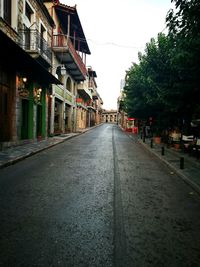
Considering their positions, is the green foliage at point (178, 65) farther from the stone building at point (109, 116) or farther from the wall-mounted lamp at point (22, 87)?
the stone building at point (109, 116)

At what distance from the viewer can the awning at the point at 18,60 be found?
383 inches

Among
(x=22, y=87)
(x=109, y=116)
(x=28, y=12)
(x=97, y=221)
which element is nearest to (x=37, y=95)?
(x=22, y=87)

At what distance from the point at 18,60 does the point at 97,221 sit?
35.6 ft

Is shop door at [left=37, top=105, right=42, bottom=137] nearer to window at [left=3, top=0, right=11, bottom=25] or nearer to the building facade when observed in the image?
the building facade

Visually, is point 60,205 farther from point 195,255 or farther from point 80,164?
point 80,164

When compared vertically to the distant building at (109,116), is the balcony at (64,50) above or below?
above

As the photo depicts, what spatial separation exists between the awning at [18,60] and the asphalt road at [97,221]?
552 centimetres

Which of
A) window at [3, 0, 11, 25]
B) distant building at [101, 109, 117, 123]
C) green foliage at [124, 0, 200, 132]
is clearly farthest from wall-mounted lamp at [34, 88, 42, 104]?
distant building at [101, 109, 117, 123]

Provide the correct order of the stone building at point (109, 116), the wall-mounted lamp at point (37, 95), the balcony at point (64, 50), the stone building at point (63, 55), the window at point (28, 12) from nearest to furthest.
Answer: the window at point (28, 12)
the wall-mounted lamp at point (37, 95)
the balcony at point (64, 50)
the stone building at point (63, 55)
the stone building at point (109, 116)

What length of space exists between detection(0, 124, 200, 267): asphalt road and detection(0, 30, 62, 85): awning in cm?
552

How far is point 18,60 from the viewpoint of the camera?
12.5 metres

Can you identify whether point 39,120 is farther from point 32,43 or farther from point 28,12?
point 28,12

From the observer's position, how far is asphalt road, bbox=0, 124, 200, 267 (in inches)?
113

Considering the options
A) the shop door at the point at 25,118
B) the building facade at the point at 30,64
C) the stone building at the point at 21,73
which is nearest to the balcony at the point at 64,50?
the building facade at the point at 30,64
